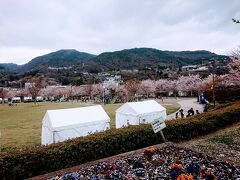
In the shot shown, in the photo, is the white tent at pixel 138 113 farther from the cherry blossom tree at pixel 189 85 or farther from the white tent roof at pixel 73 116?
the cherry blossom tree at pixel 189 85

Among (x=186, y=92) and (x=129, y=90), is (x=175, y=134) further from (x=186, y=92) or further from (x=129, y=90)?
(x=186, y=92)

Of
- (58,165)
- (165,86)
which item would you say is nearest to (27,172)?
(58,165)

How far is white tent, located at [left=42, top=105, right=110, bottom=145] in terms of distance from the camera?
14867mm

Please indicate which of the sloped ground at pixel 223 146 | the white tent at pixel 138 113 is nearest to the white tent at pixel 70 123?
the white tent at pixel 138 113

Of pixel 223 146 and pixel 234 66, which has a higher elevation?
pixel 234 66

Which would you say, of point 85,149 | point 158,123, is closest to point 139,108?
point 158,123

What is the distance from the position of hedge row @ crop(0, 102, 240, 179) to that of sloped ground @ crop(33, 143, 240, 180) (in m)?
0.46

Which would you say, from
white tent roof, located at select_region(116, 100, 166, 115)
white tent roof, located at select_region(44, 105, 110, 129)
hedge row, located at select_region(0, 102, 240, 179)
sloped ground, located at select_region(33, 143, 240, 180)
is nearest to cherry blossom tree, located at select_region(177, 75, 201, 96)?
white tent roof, located at select_region(116, 100, 166, 115)

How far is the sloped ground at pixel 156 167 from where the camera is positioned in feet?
21.9

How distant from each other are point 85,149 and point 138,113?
10.3 meters

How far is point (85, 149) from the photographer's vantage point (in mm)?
8930

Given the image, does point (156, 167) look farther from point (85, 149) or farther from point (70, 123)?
point (70, 123)

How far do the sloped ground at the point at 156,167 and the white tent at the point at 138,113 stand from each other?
963cm

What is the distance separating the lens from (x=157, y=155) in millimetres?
8719
